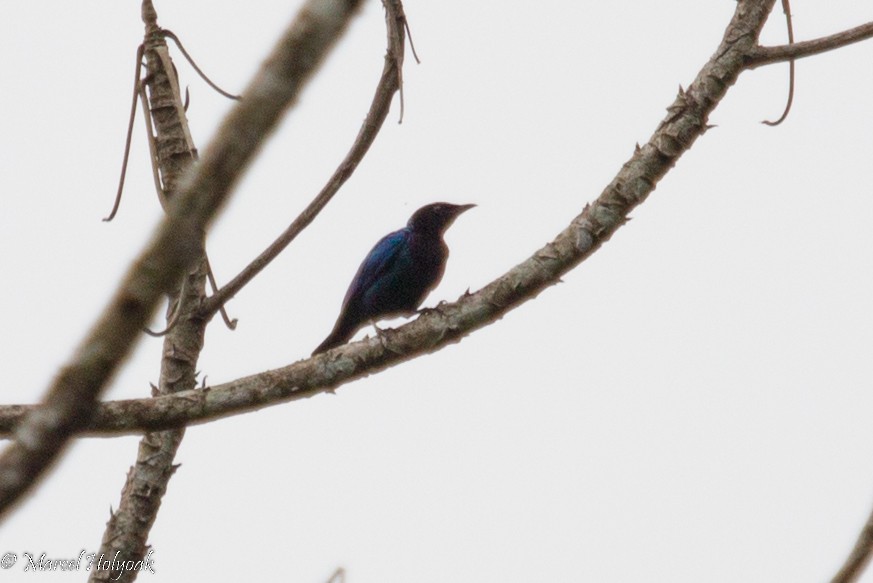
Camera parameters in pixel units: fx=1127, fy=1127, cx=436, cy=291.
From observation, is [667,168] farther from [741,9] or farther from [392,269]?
[392,269]

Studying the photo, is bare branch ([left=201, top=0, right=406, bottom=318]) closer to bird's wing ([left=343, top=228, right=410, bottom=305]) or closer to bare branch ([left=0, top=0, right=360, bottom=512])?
bird's wing ([left=343, top=228, right=410, bottom=305])

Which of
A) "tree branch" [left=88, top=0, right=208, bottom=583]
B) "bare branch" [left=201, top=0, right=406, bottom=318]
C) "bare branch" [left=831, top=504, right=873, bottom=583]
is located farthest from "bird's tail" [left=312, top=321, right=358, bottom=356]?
"bare branch" [left=831, top=504, right=873, bottom=583]

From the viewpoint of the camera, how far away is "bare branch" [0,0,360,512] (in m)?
1.34

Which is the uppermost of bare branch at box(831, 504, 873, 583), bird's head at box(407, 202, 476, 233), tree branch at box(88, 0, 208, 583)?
bird's head at box(407, 202, 476, 233)

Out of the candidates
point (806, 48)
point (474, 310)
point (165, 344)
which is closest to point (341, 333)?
point (165, 344)

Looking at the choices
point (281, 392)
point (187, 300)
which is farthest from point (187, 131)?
point (281, 392)

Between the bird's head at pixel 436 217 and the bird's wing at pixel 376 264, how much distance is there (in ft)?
0.51

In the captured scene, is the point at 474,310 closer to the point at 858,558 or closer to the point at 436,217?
the point at 858,558

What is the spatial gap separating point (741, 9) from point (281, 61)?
171 inches

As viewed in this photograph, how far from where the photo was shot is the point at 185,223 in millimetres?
1354

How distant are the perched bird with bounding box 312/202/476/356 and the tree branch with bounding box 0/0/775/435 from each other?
2.69m

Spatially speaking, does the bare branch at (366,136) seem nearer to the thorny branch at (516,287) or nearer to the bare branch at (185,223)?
the thorny branch at (516,287)

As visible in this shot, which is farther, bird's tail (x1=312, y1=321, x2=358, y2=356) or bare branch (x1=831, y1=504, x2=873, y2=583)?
bird's tail (x1=312, y1=321, x2=358, y2=356)

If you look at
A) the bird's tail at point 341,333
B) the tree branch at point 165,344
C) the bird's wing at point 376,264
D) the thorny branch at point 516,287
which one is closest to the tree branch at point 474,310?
the thorny branch at point 516,287
